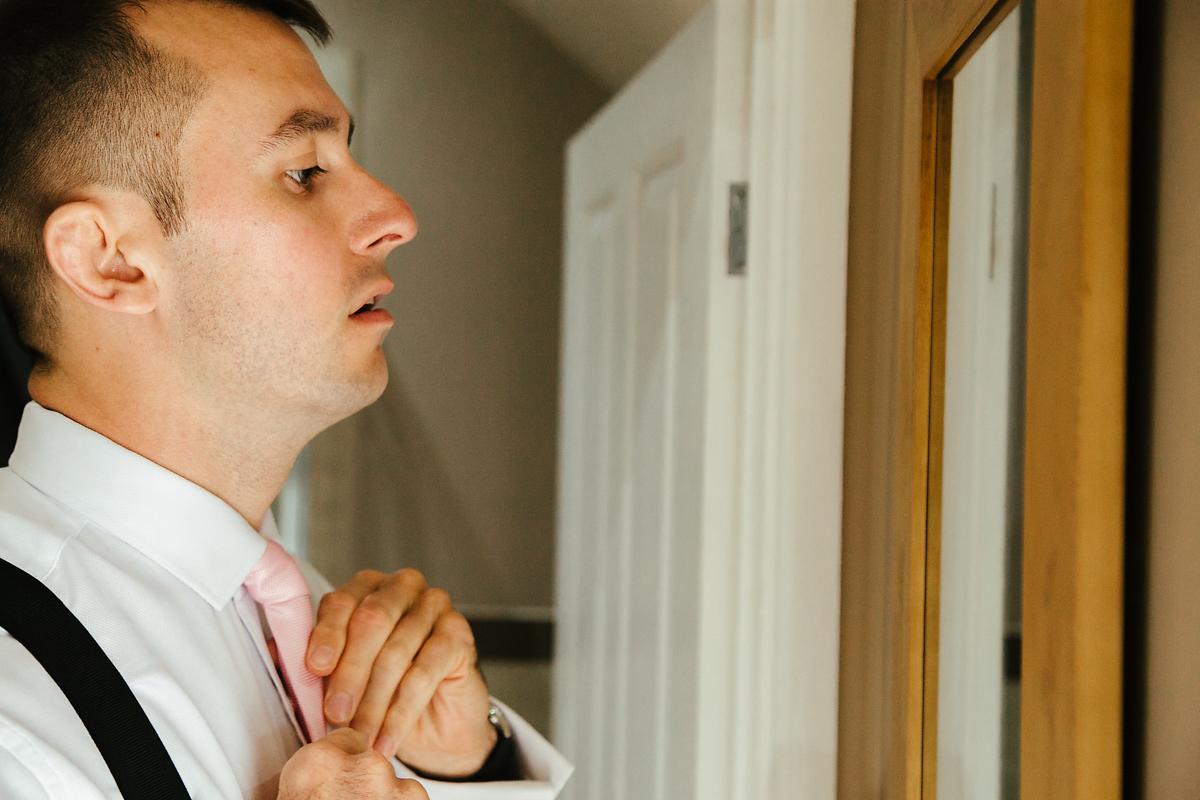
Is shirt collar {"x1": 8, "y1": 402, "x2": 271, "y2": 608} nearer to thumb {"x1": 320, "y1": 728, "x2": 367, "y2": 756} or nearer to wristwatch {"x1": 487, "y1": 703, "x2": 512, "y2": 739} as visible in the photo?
thumb {"x1": 320, "y1": 728, "x2": 367, "y2": 756}

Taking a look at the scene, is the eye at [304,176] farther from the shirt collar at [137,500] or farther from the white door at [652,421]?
the white door at [652,421]

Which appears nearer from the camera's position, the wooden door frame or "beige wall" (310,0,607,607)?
the wooden door frame

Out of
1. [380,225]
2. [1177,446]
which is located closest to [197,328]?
[380,225]

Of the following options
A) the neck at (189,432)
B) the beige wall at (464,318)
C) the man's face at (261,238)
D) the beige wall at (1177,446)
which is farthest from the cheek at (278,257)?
the beige wall at (464,318)

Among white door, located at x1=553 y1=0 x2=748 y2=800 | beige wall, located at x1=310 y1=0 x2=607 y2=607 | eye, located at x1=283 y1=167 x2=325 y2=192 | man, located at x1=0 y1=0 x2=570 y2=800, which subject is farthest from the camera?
beige wall, located at x1=310 y1=0 x2=607 y2=607

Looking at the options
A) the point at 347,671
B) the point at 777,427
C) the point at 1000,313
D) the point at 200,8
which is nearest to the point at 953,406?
the point at 1000,313

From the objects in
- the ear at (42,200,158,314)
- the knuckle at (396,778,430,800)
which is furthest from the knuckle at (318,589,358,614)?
the ear at (42,200,158,314)

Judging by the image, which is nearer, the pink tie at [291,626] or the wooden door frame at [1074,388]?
the wooden door frame at [1074,388]

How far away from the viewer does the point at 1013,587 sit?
2.48 ft

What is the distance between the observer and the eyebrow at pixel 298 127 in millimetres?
1021

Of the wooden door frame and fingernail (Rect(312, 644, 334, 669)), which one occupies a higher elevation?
the wooden door frame

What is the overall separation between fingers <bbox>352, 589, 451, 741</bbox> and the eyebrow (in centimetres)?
48

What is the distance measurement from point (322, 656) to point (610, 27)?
5.41 feet

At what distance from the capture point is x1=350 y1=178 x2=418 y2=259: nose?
1076 mm
